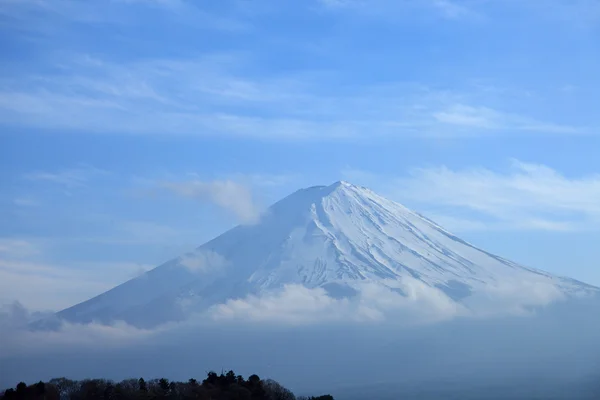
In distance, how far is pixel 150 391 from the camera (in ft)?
242

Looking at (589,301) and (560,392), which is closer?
(560,392)

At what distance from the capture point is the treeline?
2813 inches

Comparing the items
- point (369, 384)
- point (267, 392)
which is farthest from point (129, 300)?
point (267, 392)

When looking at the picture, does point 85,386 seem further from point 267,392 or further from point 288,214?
point 288,214

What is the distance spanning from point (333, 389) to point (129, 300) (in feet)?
124

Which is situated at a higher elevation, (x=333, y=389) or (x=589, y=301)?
(x=589, y=301)

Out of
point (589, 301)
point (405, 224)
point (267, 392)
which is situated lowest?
point (267, 392)

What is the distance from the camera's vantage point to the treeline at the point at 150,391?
71438 millimetres

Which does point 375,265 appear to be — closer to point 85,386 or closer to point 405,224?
point 405,224

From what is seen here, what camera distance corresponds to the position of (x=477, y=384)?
541ft

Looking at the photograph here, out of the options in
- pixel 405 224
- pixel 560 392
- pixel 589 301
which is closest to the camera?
pixel 560 392

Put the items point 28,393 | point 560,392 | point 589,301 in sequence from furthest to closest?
point 589,301 → point 560,392 → point 28,393

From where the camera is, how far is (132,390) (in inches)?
2938

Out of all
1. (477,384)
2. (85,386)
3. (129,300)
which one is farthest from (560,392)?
(85,386)
